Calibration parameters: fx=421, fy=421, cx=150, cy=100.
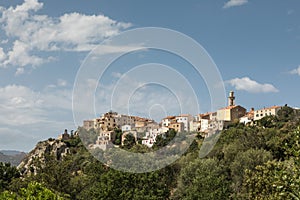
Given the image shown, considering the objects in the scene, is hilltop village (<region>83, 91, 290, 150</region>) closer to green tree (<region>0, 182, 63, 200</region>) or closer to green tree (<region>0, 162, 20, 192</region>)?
green tree (<region>0, 162, 20, 192</region>)

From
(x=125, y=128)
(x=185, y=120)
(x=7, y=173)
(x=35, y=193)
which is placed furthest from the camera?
(x=185, y=120)

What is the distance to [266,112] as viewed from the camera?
10144 cm

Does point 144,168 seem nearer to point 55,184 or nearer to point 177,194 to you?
point 177,194

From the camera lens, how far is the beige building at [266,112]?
328 ft

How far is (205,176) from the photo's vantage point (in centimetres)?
3628

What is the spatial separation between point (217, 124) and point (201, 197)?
67424mm

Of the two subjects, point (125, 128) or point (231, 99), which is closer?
point (125, 128)

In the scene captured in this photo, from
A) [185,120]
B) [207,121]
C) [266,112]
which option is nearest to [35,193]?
[185,120]

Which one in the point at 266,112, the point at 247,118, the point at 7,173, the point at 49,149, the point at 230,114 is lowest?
the point at 7,173

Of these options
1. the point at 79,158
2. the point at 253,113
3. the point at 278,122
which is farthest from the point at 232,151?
the point at 253,113

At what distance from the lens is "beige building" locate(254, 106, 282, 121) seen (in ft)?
328

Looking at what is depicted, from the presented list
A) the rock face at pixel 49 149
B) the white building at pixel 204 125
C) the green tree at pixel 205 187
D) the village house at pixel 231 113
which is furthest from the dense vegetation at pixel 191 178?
the village house at pixel 231 113

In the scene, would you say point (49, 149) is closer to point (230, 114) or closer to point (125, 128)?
point (125, 128)

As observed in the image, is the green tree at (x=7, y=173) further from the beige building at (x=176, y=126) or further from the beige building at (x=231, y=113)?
the beige building at (x=231, y=113)
